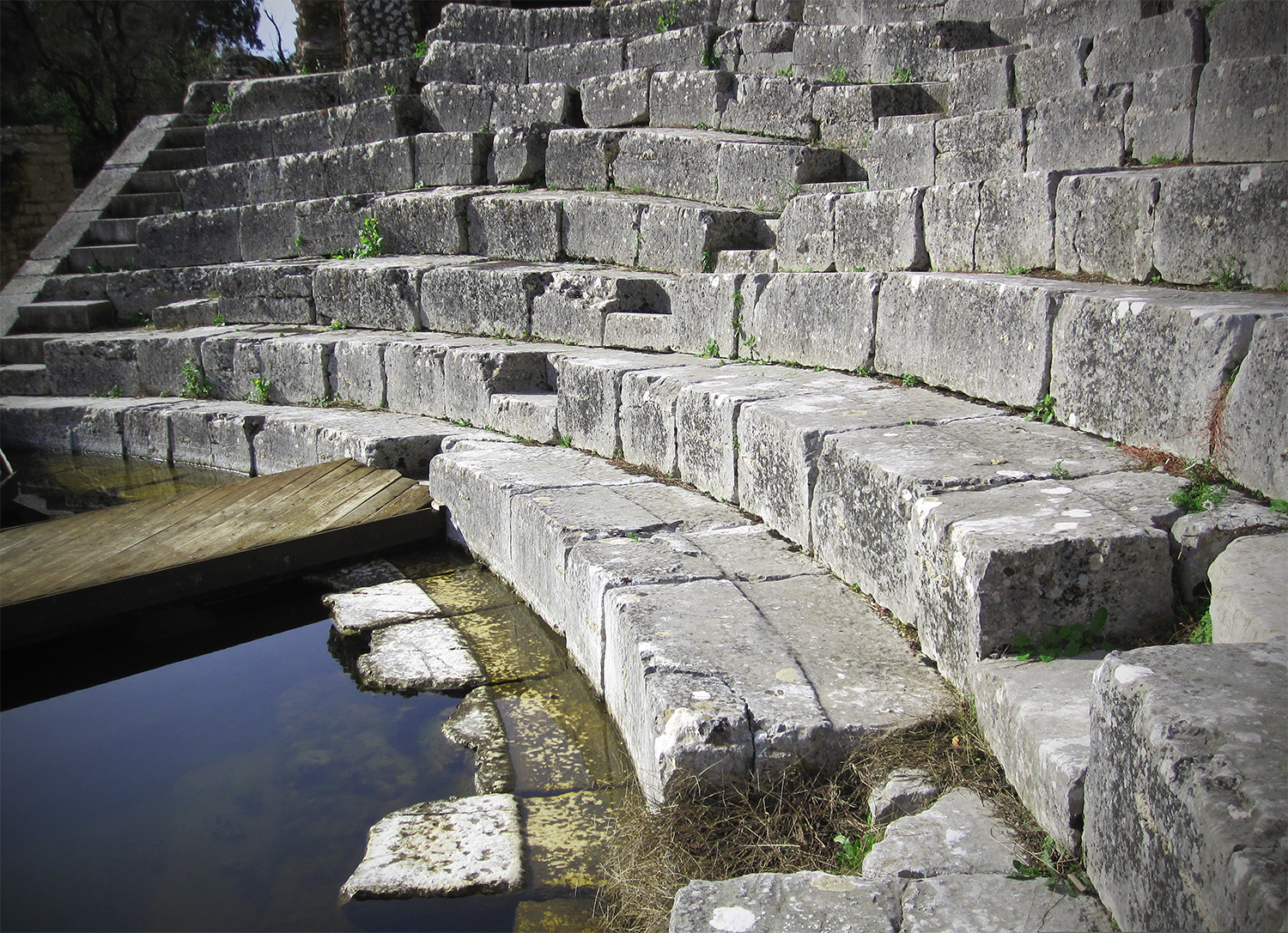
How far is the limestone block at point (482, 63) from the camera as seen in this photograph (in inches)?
430

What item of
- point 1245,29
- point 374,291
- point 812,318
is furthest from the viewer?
point 374,291

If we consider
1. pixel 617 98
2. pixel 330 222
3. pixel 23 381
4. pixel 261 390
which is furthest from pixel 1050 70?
pixel 23 381

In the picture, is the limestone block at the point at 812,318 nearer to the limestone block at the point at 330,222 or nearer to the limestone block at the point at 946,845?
the limestone block at the point at 946,845

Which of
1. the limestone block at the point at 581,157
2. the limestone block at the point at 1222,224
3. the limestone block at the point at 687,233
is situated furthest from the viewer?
the limestone block at the point at 581,157

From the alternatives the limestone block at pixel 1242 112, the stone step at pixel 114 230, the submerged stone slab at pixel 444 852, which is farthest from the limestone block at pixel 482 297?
the stone step at pixel 114 230

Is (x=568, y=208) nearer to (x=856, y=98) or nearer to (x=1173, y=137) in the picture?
(x=856, y=98)

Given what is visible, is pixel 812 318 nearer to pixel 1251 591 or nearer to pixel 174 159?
pixel 1251 591

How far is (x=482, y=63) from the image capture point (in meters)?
10.9

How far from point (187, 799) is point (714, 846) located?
211 centimetres

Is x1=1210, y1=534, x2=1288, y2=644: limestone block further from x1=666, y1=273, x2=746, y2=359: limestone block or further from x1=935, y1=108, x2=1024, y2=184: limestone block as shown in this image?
x1=935, y1=108, x2=1024, y2=184: limestone block

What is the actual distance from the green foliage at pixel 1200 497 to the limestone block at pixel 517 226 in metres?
6.13

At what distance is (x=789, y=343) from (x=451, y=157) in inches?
218

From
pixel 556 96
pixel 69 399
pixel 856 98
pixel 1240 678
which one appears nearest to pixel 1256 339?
pixel 1240 678

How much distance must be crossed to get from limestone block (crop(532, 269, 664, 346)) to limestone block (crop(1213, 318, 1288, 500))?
14.9ft
